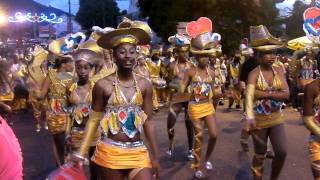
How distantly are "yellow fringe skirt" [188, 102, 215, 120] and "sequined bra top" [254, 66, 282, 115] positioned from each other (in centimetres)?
174

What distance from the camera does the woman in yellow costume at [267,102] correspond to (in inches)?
256

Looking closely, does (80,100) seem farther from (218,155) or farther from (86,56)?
(218,155)

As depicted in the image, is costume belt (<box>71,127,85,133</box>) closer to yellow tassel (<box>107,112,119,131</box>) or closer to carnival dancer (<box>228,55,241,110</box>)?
yellow tassel (<box>107,112,119,131</box>)

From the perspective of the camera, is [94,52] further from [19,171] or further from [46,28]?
[46,28]

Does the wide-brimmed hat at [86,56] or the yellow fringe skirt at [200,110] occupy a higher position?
the wide-brimmed hat at [86,56]

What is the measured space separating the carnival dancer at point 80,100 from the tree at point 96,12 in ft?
252

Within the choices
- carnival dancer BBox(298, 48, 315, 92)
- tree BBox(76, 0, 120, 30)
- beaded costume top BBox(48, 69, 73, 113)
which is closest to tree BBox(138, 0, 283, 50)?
carnival dancer BBox(298, 48, 315, 92)

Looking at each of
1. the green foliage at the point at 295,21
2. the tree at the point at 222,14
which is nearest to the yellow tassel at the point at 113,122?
the tree at the point at 222,14

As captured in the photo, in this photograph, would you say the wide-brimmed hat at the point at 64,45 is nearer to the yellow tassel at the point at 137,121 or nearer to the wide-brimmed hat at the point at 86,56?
the wide-brimmed hat at the point at 86,56

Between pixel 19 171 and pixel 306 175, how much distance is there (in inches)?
239

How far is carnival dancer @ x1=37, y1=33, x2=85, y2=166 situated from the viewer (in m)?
7.48

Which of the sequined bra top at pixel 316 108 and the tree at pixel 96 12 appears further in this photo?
the tree at pixel 96 12

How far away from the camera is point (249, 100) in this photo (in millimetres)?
6375

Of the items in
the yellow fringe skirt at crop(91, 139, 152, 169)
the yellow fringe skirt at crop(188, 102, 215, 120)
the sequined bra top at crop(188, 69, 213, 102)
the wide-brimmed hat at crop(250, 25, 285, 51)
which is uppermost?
the wide-brimmed hat at crop(250, 25, 285, 51)
